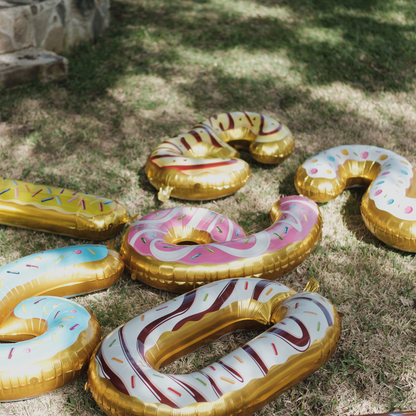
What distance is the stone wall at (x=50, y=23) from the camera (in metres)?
3.45

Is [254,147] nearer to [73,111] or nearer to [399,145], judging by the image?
[399,145]

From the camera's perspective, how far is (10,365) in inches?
61.2

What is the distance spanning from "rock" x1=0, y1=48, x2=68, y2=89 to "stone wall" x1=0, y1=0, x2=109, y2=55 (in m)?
0.06

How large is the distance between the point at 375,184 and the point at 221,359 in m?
1.41

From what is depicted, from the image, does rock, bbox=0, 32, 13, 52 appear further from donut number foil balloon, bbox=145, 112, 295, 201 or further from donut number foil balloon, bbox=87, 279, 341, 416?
donut number foil balloon, bbox=87, 279, 341, 416

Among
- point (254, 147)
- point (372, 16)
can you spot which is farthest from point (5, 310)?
point (372, 16)

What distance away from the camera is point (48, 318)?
177 cm

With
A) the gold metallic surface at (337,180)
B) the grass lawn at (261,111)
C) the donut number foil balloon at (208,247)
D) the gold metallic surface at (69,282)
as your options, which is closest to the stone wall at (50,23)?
the grass lawn at (261,111)

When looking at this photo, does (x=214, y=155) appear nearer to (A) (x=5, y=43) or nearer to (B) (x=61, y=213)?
(B) (x=61, y=213)

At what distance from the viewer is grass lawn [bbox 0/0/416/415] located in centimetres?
185

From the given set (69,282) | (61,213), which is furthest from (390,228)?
(61,213)

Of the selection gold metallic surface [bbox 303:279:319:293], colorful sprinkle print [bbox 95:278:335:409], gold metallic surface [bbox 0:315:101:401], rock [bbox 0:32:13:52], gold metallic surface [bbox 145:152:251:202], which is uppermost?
rock [bbox 0:32:13:52]

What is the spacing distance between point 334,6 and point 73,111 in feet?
11.5

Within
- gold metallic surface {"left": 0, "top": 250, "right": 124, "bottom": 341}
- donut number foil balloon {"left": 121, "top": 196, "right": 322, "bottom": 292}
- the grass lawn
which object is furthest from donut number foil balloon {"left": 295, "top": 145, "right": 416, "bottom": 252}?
gold metallic surface {"left": 0, "top": 250, "right": 124, "bottom": 341}
